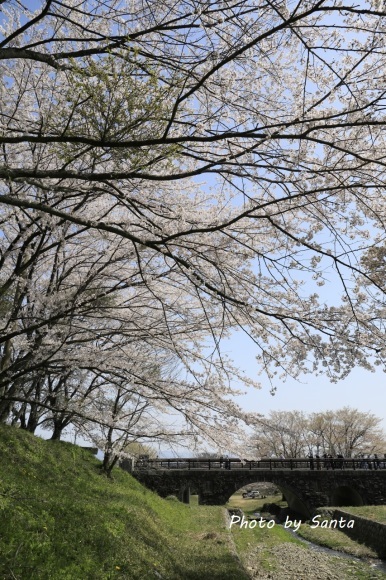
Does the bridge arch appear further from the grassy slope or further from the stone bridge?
the grassy slope

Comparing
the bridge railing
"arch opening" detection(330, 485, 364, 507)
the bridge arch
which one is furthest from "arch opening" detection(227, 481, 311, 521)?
"arch opening" detection(330, 485, 364, 507)

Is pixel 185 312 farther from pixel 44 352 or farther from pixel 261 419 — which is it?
pixel 44 352

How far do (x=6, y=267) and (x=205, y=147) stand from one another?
6.10m

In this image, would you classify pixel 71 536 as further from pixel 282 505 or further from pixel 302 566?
A: pixel 282 505

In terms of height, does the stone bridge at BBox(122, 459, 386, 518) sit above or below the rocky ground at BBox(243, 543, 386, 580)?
above

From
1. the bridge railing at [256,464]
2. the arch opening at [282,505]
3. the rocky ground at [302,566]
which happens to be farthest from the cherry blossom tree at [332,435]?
the rocky ground at [302,566]

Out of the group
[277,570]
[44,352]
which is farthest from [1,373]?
[277,570]

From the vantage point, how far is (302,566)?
1019cm

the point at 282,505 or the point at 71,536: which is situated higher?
the point at 71,536

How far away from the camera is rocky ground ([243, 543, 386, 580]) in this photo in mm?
9148

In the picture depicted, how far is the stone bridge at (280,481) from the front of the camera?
2431 centimetres

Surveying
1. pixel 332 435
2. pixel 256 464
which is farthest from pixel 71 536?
pixel 332 435

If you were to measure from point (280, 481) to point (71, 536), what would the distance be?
22.8 m

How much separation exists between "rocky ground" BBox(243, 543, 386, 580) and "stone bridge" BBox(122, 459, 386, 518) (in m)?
12.6
